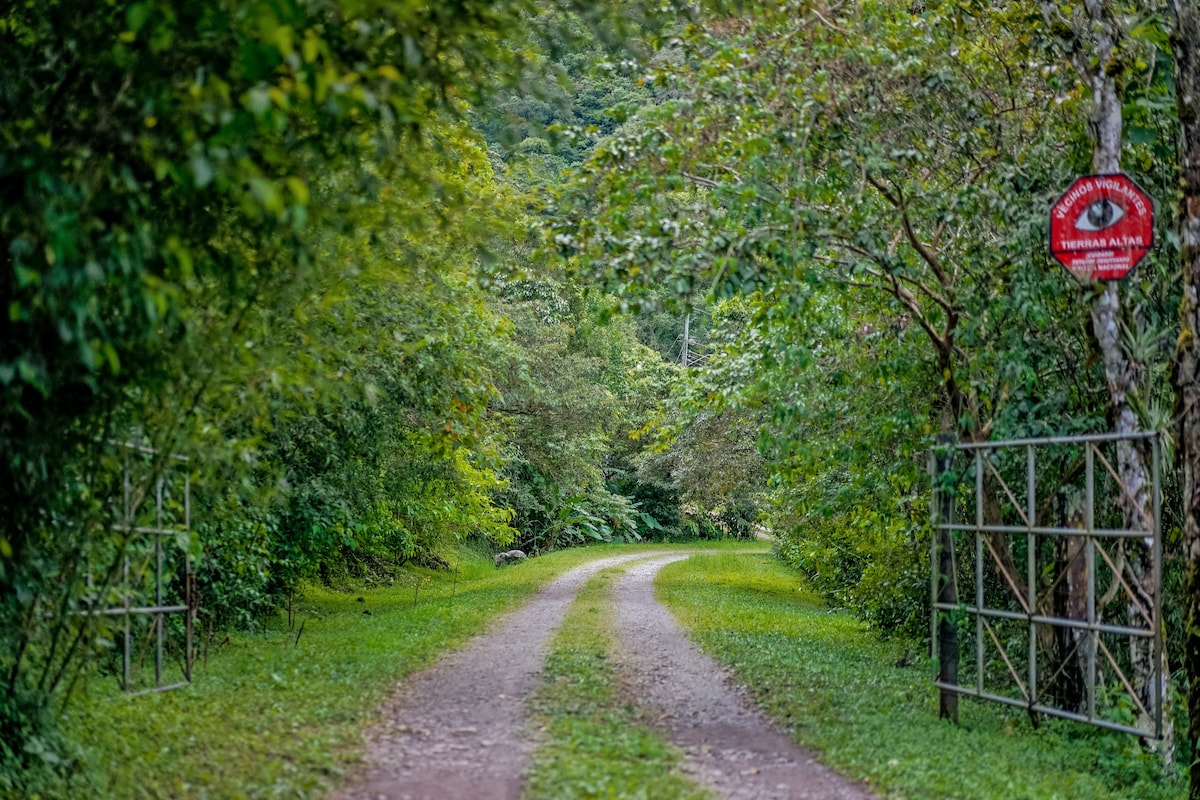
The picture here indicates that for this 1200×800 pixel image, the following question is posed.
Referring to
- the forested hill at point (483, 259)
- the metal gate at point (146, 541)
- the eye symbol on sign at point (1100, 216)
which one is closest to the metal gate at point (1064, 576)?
the forested hill at point (483, 259)

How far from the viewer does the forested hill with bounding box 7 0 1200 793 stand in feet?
14.5

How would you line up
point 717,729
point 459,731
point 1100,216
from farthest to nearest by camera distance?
point 717,729
point 459,731
point 1100,216

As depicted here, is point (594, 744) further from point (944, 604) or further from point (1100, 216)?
point (1100, 216)

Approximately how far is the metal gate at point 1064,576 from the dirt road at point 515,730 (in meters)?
2.04

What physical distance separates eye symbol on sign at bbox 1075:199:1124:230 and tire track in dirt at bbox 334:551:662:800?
5.51m

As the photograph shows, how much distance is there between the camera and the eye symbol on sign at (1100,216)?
25.7ft

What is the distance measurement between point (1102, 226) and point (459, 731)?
6.04m

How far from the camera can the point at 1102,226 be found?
25.7ft

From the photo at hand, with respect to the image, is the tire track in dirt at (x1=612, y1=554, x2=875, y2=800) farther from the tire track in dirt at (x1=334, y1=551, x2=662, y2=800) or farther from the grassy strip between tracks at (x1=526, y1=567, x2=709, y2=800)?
the tire track in dirt at (x1=334, y1=551, x2=662, y2=800)

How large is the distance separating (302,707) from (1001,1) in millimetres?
9047

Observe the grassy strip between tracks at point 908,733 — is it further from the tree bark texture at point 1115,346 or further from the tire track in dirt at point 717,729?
the tree bark texture at point 1115,346

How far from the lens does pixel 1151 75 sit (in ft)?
27.6

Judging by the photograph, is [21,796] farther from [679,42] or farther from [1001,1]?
[1001,1]

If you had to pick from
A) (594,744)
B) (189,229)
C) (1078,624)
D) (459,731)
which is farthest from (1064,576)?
(189,229)
